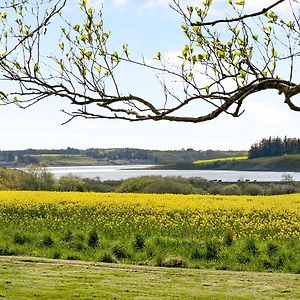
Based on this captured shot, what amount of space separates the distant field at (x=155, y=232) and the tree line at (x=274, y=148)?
215 ft

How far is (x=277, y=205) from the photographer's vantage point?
26.8 metres

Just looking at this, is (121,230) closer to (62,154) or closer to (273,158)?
(273,158)

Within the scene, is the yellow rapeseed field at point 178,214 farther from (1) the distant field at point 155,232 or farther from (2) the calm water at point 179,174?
(2) the calm water at point 179,174

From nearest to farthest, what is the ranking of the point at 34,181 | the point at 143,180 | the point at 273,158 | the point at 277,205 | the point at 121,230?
1. the point at 121,230
2. the point at 277,205
3. the point at 143,180
4. the point at 34,181
5. the point at 273,158

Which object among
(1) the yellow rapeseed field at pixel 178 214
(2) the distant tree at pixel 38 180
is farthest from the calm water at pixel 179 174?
(1) the yellow rapeseed field at pixel 178 214

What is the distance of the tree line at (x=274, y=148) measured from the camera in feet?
306

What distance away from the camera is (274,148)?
101 meters

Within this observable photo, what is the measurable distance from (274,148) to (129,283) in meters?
93.5

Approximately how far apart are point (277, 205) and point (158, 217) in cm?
663

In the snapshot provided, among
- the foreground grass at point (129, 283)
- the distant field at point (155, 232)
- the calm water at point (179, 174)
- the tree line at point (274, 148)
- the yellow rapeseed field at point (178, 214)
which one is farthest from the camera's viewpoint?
the tree line at point (274, 148)

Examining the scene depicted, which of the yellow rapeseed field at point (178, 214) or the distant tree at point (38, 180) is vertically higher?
the distant tree at point (38, 180)

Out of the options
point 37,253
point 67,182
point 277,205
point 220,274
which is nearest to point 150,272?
point 220,274

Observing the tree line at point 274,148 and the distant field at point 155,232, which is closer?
the distant field at point 155,232

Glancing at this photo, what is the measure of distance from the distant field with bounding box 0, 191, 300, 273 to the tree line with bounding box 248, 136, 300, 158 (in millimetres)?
65458
